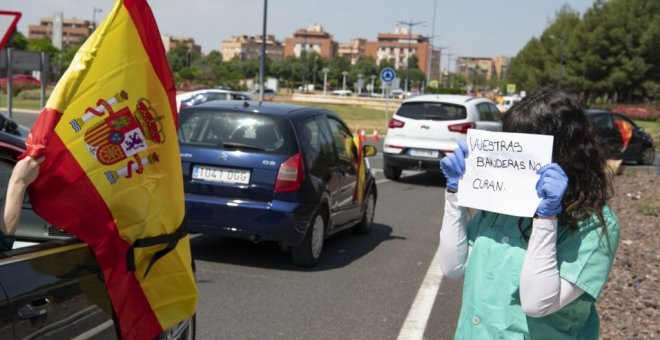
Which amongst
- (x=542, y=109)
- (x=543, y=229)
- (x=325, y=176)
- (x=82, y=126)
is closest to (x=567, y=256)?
(x=543, y=229)

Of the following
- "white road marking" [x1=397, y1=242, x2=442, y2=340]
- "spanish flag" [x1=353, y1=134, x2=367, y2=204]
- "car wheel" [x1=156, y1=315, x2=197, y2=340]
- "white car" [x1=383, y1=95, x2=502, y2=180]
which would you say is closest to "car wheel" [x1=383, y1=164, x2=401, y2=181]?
"white car" [x1=383, y1=95, x2=502, y2=180]

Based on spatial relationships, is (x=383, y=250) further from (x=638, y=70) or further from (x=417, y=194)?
(x=638, y=70)

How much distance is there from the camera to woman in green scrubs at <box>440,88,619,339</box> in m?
2.38

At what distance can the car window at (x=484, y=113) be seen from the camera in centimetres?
1597

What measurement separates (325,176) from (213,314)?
2438 mm

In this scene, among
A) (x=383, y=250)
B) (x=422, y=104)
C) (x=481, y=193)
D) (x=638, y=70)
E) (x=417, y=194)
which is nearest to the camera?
(x=481, y=193)

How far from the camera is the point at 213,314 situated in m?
5.75

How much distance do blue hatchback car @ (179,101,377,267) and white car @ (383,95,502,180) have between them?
304 inches

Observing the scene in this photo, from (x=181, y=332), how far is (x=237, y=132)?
3577mm

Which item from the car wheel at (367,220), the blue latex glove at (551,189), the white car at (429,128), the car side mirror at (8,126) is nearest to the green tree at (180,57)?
the white car at (429,128)

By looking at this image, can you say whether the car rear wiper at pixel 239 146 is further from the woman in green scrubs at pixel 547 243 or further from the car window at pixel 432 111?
the car window at pixel 432 111

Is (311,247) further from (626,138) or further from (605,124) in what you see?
(626,138)

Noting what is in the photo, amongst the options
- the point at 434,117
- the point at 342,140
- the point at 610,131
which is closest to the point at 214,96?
the point at 434,117

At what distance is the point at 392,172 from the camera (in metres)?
16.3
